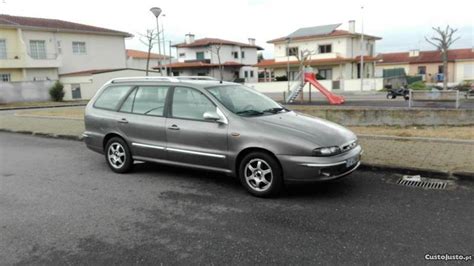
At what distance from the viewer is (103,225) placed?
4.43 m

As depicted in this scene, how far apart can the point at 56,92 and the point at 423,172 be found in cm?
3350

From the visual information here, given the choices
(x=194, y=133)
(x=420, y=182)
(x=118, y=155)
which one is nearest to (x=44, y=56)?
(x=118, y=155)

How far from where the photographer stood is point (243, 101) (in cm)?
606

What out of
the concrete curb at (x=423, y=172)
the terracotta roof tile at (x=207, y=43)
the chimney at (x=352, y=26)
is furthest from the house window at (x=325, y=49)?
the concrete curb at (x=423, y=172)

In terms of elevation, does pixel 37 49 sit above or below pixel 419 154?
above

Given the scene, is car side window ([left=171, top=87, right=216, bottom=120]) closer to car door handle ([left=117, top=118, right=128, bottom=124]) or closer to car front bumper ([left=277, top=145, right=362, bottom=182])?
car door handle ([left=117, top=118, right=128, bottom=124])

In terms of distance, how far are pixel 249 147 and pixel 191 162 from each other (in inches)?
42.5

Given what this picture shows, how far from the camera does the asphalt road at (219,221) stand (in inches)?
145

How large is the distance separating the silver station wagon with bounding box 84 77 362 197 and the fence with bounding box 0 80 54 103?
29566mm

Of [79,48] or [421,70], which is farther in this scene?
[421,70]

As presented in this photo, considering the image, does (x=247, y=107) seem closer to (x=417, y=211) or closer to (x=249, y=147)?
(x=249, y=147)

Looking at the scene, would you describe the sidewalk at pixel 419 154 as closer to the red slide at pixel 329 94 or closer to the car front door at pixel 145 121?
the car front door at pixel 145 121

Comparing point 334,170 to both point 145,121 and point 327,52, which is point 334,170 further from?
point 327,52

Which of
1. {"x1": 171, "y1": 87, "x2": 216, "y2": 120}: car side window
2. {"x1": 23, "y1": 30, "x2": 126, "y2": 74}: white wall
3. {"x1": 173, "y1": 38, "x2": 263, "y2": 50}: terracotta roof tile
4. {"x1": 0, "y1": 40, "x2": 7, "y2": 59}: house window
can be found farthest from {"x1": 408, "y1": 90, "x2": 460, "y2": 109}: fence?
{"x1": 173, "y1": 38, "x2": 263, "y2": 50}: terracotta roof tile
